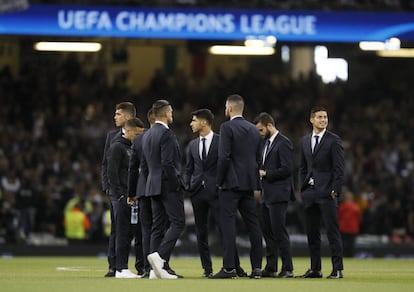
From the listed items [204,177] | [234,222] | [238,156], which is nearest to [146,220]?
[204,177]

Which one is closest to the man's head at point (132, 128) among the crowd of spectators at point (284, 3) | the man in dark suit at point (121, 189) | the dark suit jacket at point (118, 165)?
the man in dark suit at point (121, 189)

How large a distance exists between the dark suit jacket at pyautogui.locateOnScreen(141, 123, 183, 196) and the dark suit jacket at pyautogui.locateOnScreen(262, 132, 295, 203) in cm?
181

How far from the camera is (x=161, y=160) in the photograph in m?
17.2

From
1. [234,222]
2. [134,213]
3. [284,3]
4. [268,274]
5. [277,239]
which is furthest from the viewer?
[284,3]

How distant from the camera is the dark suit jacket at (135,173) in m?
17.5

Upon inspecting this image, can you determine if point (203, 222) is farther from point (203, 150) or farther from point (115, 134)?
point (115, 134)

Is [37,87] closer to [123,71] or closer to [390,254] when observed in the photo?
[123,71]

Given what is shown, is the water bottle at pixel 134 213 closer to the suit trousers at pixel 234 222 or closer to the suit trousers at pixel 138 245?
the suit trousers at pixel 138 245

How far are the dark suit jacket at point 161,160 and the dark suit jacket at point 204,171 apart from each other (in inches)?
26.5

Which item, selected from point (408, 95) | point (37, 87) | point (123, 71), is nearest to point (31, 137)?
point (37, 87)

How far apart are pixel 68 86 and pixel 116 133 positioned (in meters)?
20.0

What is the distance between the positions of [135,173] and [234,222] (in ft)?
5.48

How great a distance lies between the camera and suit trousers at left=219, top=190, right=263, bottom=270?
1720 centimetres

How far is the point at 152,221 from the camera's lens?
1777 centimetres
